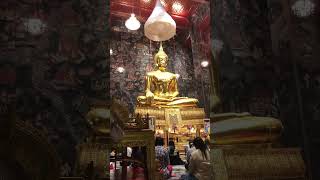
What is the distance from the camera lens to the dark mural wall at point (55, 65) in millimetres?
2297

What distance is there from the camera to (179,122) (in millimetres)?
8148

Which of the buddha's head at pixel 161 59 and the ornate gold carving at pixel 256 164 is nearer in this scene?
the ornate gold carving at pixel 256 164

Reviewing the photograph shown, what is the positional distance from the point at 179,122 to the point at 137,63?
216cm

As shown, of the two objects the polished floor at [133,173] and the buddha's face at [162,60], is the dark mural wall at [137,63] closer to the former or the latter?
the buddha's face at [162,60]

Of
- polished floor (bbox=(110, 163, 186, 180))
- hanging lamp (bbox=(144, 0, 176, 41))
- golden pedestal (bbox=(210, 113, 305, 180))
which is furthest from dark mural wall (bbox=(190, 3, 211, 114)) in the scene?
golden pedestal (bbox=(210, 113, 305, 180))

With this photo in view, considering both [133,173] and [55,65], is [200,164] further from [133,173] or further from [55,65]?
[55,65]

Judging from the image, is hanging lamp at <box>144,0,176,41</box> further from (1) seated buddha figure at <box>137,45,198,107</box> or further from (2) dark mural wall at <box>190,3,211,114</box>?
(2) dark mural wall at <box>190,3,211,114</box>

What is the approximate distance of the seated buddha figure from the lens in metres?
8.37

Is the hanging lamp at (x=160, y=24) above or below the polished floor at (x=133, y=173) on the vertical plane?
above

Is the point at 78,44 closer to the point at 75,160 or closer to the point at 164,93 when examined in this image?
the point at 75,160

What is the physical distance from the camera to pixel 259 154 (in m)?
2.48

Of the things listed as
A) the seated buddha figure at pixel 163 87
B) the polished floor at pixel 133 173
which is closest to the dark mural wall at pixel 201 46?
the seated buddha figure at pixel 163 87

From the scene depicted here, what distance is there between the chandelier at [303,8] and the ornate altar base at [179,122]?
5430 mm

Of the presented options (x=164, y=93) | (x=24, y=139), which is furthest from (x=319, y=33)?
(x=164, y=93)
